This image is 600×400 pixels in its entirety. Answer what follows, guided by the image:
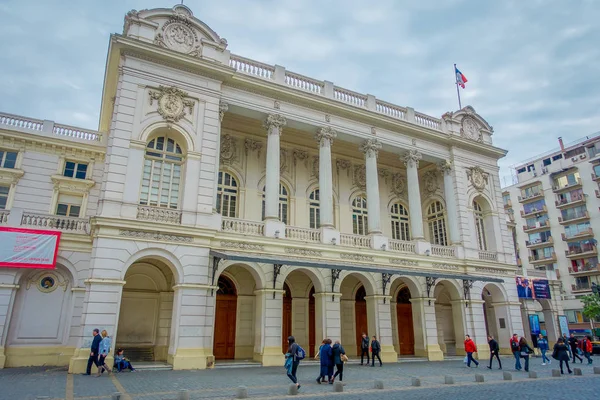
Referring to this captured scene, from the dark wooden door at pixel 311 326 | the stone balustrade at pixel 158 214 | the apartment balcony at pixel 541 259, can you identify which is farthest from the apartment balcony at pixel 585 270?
the stone balustrade at pixel 158 214

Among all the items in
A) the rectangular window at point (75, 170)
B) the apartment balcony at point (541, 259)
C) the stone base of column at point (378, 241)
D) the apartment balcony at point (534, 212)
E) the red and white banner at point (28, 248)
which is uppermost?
the apartment balcony at point (534, 212)

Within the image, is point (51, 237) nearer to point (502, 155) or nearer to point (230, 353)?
point (230, 353)

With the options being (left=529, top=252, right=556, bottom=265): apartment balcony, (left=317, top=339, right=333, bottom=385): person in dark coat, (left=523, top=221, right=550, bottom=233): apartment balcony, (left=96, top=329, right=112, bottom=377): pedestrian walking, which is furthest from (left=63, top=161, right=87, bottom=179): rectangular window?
(left=523, top=221, right=550, bottom=233): apartment balcony

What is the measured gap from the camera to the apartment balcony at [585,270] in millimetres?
46766

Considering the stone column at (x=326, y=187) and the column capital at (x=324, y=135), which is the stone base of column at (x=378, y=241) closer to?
the stone column at (x=326, y=187)

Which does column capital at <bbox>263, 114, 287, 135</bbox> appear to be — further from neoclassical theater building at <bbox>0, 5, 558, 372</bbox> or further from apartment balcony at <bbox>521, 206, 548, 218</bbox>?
apartment balcony at <bbox>521, 206, 548, 218</bbox>

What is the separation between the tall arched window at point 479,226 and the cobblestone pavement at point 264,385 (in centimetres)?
1148

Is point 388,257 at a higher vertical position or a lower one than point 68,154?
lower

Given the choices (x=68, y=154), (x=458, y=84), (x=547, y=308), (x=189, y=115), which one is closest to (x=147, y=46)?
(x=189, y=115)

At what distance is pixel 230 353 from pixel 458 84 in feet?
72.2

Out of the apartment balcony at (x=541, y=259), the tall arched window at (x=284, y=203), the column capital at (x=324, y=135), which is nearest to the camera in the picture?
the column capital at (x=324, y=135)

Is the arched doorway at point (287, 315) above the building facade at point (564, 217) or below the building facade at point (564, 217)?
below

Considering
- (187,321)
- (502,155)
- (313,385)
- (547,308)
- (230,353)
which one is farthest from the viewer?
(547,308)

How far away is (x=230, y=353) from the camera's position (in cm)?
2036
